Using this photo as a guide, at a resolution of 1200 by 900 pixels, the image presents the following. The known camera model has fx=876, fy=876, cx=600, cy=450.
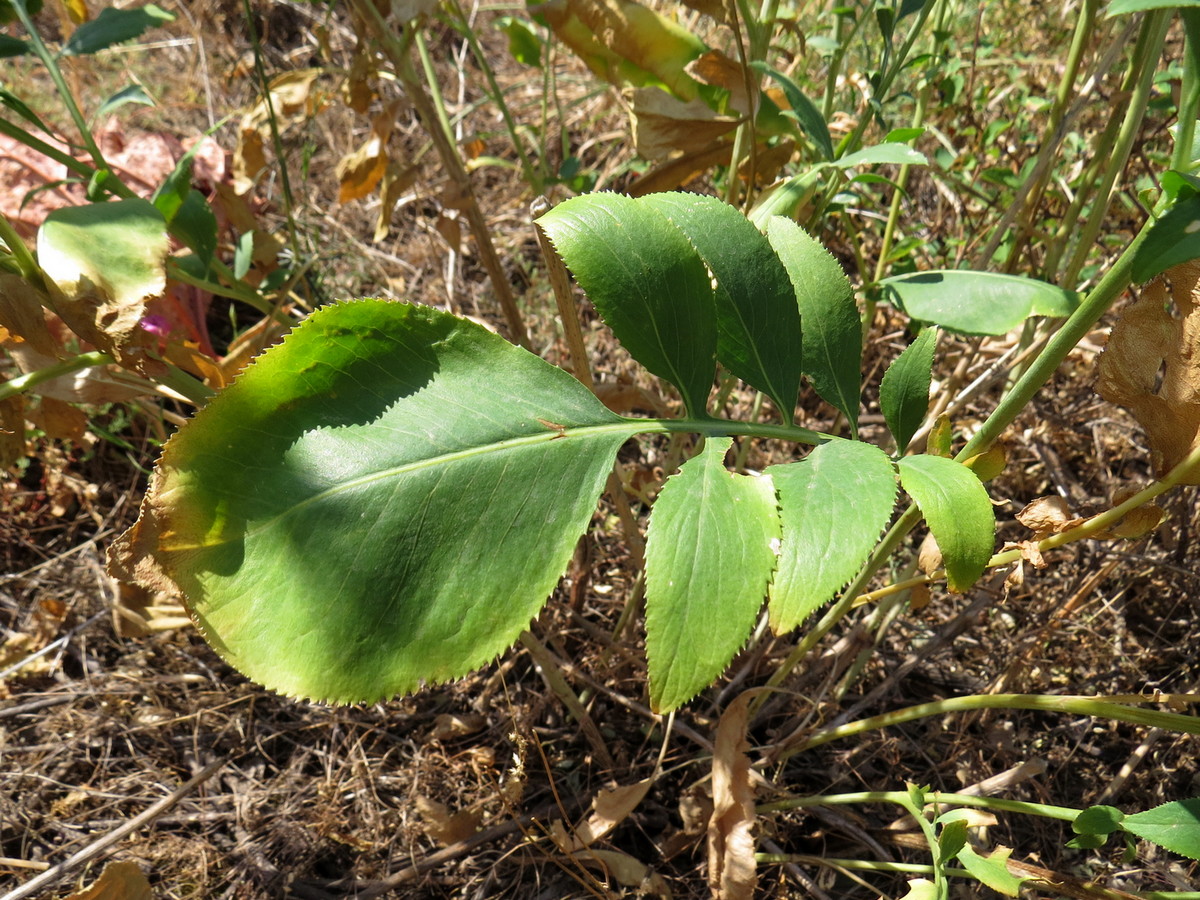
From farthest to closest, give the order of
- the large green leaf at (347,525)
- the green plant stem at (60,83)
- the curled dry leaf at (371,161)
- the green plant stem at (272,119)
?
the curled dry leaf at (371,161), the green plant stem at (272,119), the green plant stem at (60,83), the large green leaf at (347,525)

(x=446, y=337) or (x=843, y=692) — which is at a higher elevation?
(x=446, y=337)

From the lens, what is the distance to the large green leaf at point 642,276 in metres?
0.83

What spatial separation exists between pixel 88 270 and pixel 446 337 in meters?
0.41

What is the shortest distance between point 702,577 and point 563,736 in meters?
0.87

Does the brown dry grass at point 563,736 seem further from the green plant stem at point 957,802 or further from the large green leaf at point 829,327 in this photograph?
the large green leaf at point 829,327

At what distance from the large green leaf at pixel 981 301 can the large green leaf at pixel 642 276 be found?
14.8 inches

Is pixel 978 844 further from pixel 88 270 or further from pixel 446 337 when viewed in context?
pixel 88 270

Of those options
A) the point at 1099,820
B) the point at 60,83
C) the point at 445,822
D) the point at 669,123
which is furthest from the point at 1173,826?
the point at 60,83

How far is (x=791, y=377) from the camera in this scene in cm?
90

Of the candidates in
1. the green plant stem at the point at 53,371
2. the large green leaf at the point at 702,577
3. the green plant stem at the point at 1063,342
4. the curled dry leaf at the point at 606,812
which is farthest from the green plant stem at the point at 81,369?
the green plant stem at the point at 1063,342

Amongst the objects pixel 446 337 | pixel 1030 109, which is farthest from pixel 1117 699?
pixel 1030 109

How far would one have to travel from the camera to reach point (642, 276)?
848mm

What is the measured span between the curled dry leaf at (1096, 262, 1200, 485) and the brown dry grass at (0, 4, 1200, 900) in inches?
18.0

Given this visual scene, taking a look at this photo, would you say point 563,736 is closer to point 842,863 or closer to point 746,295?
point 842,863
